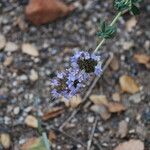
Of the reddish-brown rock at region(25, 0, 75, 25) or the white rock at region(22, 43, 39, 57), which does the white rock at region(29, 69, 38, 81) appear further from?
the reddish-brown rock at region(25, 0, 75, 25)

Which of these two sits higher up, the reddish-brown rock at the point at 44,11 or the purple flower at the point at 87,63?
the purple flower at the point at 87,63

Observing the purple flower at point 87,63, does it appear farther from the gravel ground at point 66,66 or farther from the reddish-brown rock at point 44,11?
the reddish-brown rock at point 44,11

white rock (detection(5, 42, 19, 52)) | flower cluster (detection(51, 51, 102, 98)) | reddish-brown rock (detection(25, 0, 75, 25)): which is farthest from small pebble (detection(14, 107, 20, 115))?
flower cluster (detection(51, 51, 102, 98))

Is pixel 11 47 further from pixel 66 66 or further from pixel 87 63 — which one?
pixel 87 63

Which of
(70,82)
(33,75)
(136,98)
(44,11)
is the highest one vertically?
(70,82)

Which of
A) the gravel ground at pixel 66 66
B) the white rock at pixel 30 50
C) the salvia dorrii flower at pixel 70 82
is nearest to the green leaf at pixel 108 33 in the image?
the salvia dorrii flower at pixel 70 82

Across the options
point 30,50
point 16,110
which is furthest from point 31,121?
point 30,50

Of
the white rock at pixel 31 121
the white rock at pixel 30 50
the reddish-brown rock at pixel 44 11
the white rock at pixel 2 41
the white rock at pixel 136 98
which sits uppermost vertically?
the reddish-brown rock at pixel 44 11

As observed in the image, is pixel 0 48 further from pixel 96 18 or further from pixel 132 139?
pixel 132 139
